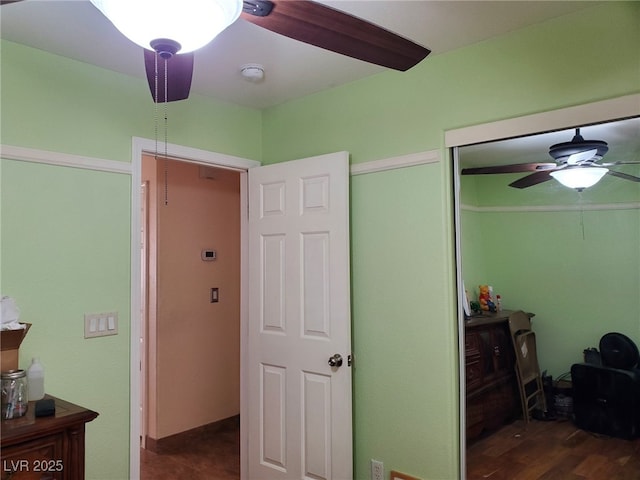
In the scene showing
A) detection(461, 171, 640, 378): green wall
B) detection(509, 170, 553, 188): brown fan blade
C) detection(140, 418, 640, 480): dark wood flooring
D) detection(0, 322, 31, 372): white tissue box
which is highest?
detection(509, 170, 553, 188): brown fan blade

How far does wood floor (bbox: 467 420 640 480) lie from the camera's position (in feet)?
6.21

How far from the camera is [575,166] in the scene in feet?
6.55

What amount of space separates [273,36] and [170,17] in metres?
1.09

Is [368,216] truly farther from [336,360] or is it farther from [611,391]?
[611,391]

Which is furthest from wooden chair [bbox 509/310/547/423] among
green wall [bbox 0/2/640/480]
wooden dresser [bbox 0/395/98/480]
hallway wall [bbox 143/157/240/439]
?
hallway wall [bbox 143/157/240/439]

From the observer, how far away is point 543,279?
6.87ft

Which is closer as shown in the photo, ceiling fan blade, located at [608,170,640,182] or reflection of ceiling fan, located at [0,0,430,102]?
reflection of ceiling fan, located at [0,0,430,102]

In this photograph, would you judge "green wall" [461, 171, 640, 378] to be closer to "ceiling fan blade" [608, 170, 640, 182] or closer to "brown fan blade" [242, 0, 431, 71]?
"ceiling fan blade" [608, 170, 640, 182]

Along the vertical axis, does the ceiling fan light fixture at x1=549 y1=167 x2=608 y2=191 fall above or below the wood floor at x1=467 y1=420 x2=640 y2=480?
above

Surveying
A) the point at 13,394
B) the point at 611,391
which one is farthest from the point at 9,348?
the point at 611,391

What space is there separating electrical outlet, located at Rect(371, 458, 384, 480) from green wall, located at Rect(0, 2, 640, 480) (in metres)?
0.03

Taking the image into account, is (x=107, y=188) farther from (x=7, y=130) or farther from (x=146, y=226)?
(x=146, y=226)

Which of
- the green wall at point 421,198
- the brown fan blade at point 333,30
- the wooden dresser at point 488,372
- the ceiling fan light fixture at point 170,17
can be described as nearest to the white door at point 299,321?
the green wall at point 421,198

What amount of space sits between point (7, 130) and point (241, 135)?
4.17ft
